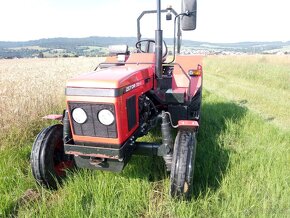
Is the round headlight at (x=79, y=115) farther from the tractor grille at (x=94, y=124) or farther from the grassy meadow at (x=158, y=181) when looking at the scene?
the grassy meadow at (x=158, y=181)

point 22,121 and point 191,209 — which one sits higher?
point 22,121

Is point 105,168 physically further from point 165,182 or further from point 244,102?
point 244,102

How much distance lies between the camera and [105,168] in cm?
264

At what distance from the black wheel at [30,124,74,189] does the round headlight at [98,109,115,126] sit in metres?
0.87

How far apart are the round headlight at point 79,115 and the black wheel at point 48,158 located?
661mm

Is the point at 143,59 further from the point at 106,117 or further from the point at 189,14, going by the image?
the point at 106,117

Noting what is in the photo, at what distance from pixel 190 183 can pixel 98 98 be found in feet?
3.68

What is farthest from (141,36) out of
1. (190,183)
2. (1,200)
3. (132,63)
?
(1,200)

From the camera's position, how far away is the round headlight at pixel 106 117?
94.4 inches

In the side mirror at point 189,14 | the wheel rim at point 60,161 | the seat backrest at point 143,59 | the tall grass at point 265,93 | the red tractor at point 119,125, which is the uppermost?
the side mirror at point 189,14

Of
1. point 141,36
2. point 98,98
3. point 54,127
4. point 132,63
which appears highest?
point 141,36

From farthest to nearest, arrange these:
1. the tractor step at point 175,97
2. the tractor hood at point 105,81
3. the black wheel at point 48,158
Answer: the tractor step at point 175,97
the black wheel at point 48,158
the tractor hood at point 105,81

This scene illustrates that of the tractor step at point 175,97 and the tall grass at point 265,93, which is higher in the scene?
the tractor step at point 175,97

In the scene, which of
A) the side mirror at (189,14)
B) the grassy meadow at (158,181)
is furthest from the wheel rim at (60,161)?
the side mirror at (189,14)
